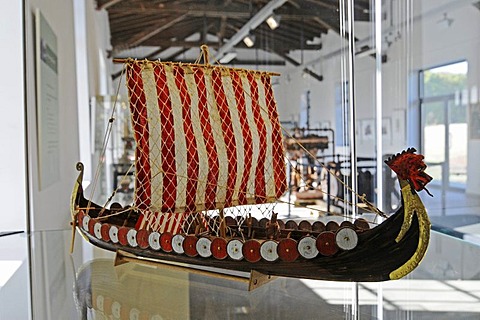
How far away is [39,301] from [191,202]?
0.37 metres

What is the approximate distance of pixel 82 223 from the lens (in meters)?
1.38

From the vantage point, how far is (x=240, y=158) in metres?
1.33

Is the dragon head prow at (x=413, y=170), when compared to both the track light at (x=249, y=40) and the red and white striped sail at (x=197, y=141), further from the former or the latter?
the track light at (x=249, y=40)

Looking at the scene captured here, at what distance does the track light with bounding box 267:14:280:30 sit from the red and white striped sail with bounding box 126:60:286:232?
1.07 metres

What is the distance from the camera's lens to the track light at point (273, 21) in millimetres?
2453

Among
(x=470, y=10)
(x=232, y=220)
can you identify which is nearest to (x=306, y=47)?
(x=470, y=10)

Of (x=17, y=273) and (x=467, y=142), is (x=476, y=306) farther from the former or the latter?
(x=467, y=142)

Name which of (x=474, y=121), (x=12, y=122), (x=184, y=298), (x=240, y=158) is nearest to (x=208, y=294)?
(x=184, y=298)

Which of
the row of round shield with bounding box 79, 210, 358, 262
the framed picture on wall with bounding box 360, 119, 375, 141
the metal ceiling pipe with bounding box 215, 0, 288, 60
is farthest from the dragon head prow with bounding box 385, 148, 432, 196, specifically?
the metal ceiling pipe with bounding box 215, 0, 288, 60

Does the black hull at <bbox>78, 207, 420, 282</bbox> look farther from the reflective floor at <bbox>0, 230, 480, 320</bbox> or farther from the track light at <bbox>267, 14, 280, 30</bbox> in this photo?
the track light at <bbox>267, 14, 280, 30</bbox>

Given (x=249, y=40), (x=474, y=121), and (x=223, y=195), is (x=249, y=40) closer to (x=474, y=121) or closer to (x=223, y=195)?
(x=474, y=121)

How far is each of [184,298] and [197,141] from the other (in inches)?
14.7

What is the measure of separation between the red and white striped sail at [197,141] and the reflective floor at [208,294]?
0.17 m

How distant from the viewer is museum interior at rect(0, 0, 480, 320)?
994mm
